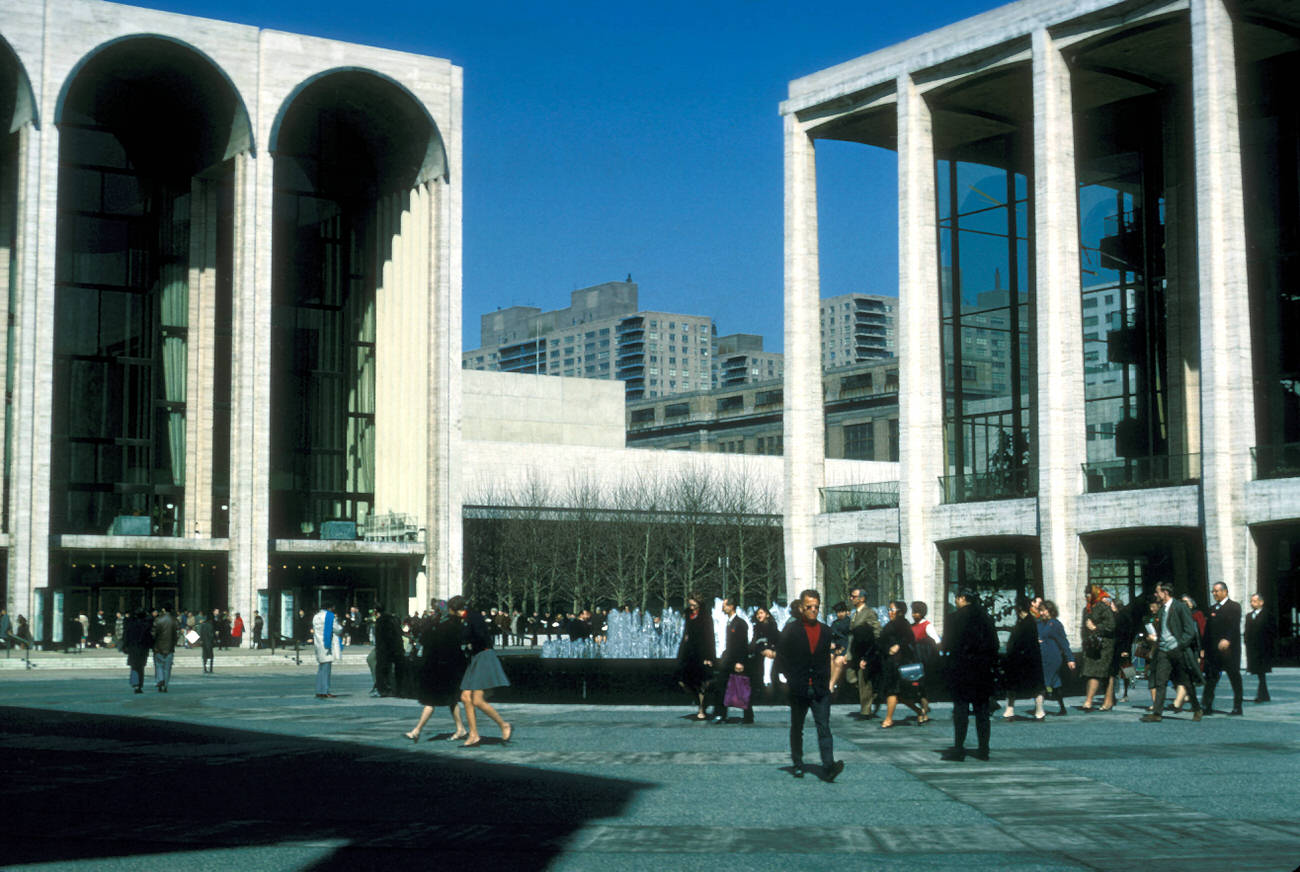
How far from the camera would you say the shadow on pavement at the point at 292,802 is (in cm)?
1009

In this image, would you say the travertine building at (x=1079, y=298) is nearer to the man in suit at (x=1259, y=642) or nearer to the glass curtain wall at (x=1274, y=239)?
the glass curtain wall at (x=1274, y=239)

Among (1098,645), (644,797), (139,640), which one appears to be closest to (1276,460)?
(1098,645)

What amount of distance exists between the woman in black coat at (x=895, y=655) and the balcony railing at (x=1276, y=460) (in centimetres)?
2274

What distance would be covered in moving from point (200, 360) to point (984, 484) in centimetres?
3292

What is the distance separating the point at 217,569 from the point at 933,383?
98.5 feet

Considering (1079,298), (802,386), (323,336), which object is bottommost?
(802,386)

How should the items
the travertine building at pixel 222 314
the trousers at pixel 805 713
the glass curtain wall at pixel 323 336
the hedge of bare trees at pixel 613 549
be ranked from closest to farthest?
the trousers at pixel 805 713
the travertine building at pixel 222 314
the glass curtain wall at pixel 323 336
the hedge of bare trees at pixel 613 549

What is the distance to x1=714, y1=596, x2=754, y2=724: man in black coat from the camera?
20.5 m

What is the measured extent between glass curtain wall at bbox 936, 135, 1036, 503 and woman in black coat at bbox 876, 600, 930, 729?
31588 millimetres

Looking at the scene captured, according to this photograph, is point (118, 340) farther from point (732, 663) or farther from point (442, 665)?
point (442, 665)

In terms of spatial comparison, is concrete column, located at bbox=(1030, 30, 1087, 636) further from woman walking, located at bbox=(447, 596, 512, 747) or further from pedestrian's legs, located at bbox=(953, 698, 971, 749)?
pedestrian's legs, located at bbox=(953, 698, 971, 749)

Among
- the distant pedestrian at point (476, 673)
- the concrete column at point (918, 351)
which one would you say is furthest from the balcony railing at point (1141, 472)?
the distant pedestrian at point (476, 673)

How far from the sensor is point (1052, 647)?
69.9ft

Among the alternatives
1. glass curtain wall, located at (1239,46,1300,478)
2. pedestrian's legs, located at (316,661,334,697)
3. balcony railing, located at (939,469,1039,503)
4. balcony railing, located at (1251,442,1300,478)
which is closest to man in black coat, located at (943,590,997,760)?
pedestrian's legs, located at (316,661,334,697)
